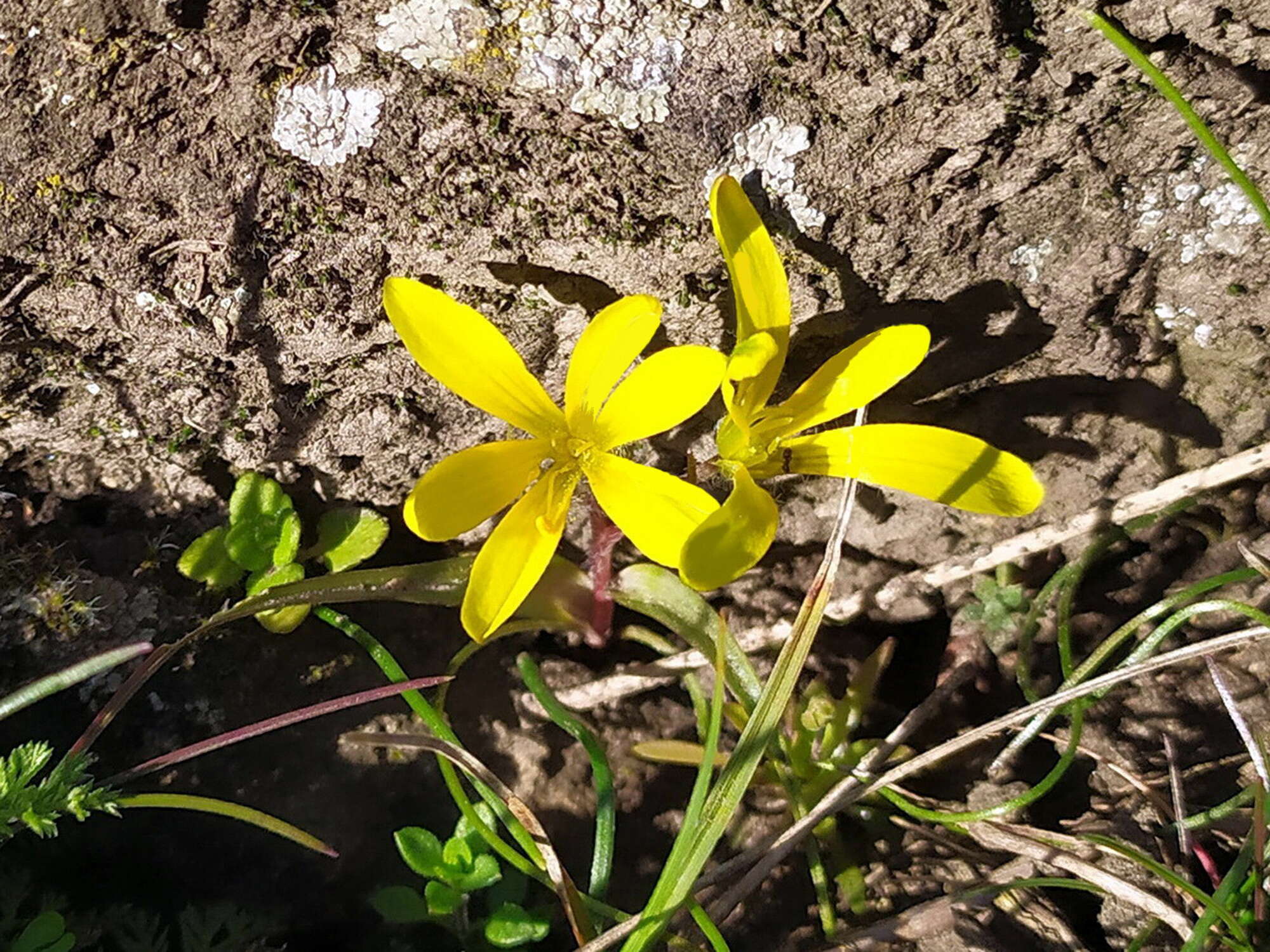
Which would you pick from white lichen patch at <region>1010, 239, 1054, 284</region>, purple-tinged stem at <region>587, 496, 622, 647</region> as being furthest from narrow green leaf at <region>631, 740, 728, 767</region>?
white lichen patch at <region>1010, 239, 1054, 284</region>

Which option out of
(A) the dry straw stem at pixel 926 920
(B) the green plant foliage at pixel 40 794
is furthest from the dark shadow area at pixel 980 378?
(B) the green plant foliage at pixel 40 794

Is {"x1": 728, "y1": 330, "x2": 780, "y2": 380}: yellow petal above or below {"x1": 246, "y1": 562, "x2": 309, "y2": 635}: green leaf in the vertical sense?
above

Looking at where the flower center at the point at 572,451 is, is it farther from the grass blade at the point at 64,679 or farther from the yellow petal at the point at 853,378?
the grass blade at the point at 64,679

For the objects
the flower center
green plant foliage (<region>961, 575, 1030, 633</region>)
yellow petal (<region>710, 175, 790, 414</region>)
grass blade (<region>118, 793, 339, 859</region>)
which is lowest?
grass blade (<region>118, 793, 339, 859</region>)

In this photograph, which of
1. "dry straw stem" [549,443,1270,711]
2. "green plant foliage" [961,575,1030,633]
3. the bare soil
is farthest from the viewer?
"green plant foliage" [961,575,1030,633]

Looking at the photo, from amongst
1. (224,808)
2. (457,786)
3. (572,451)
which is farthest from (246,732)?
(572,451)

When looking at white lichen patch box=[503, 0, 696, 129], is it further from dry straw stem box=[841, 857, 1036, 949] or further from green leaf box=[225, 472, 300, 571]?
dry straw stem box=[841, 857, 1036, 949]
